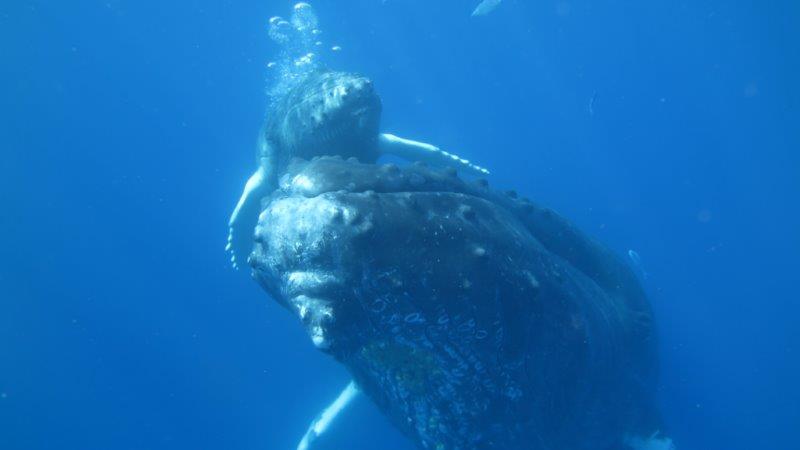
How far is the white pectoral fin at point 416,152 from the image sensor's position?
48.9 ft

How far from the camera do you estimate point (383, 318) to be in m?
5.49

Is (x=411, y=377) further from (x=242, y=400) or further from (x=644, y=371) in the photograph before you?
(x=242, y=400)

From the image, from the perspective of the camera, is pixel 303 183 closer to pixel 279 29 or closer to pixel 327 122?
pixel 327 122

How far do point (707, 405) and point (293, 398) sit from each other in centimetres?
2608

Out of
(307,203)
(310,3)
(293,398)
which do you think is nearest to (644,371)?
(307,203)

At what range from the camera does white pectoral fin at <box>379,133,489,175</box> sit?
1489cm

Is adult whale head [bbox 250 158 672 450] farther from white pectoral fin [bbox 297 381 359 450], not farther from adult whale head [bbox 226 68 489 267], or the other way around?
white pectoral fin [bbox 297 381 359 450]

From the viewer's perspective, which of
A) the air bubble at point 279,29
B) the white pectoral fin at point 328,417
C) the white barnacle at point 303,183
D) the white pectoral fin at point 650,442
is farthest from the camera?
the air bubble at point 279,29

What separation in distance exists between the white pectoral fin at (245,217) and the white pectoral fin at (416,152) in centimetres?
356

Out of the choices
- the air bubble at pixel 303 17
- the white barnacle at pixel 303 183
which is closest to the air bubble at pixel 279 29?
the air bubble at pixel 303 17

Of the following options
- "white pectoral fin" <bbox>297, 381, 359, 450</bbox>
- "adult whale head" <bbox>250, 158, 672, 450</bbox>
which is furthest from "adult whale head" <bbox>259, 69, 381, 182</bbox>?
"white pectoral fin" <bbox>297, 381, 359, 450</bbox>

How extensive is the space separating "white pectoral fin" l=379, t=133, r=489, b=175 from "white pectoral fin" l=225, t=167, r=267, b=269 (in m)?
3.56

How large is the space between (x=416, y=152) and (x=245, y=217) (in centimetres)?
542

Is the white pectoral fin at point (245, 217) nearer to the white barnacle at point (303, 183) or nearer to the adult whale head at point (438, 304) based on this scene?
the adult whale head at point (438, 304)
